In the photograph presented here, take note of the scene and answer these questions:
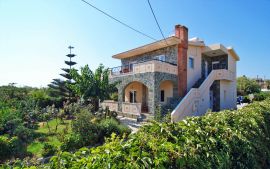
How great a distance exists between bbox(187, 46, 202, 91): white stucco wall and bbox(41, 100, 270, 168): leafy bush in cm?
1585

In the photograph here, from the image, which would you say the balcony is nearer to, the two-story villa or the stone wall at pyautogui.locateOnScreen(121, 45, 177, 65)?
the two-story villa

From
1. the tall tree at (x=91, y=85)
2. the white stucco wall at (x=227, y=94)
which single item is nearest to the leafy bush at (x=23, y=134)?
the tall tree at (x=91, y=85)

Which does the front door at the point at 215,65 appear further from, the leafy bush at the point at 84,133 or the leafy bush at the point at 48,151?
the leafy bush at the point at 48,151

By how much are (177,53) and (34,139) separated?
15.0m

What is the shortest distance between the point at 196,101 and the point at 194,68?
475 centimetres

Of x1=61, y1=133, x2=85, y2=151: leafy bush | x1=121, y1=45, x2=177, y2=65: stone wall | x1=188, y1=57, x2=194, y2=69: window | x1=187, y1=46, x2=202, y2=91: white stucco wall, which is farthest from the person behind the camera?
x1=188, y1=57, x2=194, y2=69: window

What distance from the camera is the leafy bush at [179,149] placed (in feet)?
7.73

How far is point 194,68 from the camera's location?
71.0ft

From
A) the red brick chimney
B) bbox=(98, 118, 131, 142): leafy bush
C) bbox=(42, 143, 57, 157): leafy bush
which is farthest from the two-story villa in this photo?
bbox=(42, 143, 57, 157): leafy bush

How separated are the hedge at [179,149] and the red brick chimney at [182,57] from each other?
47.1 feet

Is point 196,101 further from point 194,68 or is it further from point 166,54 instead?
point 166,54

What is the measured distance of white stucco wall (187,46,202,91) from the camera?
20.8m

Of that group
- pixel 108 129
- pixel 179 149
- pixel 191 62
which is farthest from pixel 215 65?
pixel 179 149

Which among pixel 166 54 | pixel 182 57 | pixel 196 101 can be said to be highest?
pixel 166 54
